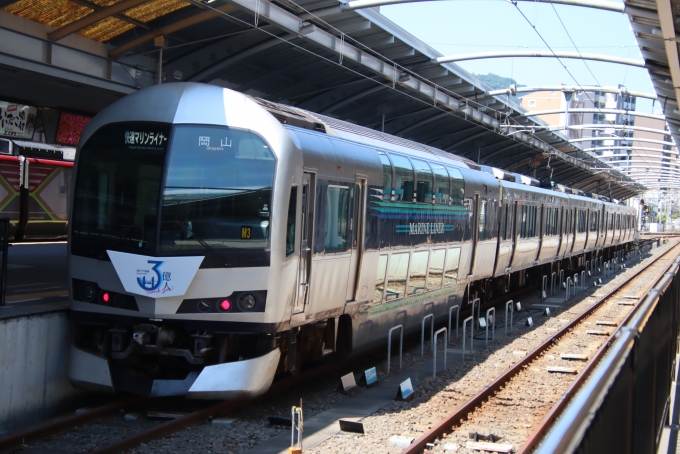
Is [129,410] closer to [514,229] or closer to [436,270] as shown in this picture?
[436,270]

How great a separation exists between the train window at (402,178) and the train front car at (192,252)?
3159mm

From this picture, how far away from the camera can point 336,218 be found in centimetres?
895

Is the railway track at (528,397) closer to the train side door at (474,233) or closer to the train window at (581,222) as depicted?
the train side door at (474,233)

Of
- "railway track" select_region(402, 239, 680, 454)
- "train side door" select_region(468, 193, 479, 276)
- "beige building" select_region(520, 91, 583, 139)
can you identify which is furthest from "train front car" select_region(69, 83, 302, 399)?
"beige building" select_region(520, 91, 583, 139)

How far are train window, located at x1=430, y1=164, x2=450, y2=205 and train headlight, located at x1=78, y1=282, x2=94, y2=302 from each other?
623cm

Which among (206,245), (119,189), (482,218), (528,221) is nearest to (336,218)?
(206,245)

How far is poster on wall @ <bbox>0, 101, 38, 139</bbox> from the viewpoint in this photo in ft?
56.7

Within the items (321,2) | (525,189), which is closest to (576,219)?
(525,189)

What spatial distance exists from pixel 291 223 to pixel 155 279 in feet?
4.83

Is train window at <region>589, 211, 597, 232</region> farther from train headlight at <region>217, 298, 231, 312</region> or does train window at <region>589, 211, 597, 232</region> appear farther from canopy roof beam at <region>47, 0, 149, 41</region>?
train headlight at <region>217, 298, 231, 312</region>

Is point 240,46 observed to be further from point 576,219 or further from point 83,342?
point 576,219

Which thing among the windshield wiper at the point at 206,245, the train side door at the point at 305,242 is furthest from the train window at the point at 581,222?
the windshield wiper at the point at 206,245

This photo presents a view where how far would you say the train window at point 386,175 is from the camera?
10.3 meters

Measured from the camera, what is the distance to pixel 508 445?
7.40m
